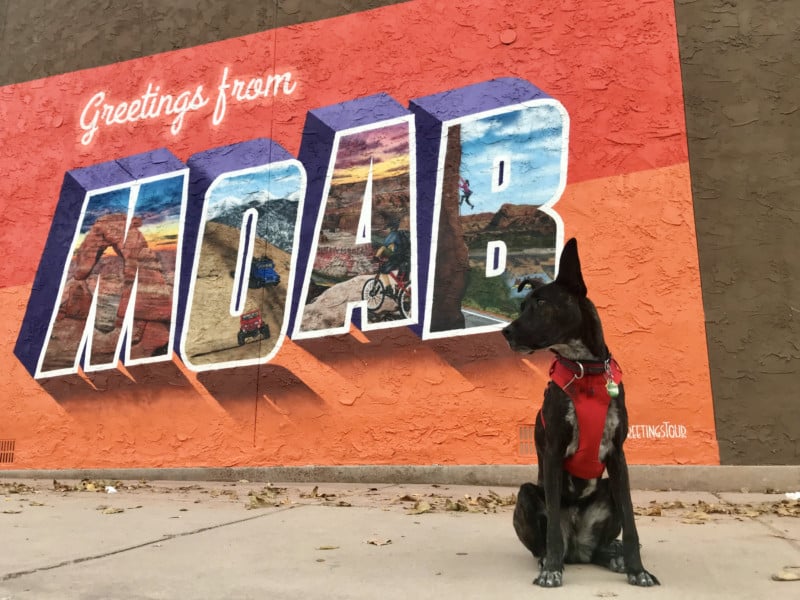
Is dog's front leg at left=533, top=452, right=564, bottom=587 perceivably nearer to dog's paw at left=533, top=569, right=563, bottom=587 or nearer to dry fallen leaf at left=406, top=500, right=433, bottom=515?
dog's paw at left=533, top=569, right=563, bottom=587

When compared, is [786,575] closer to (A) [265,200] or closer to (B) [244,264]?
(B) [244,264]

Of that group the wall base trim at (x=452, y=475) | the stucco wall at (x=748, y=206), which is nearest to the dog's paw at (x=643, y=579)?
the wall base trim at (x=452, y=475)

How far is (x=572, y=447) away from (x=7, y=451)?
7.42m

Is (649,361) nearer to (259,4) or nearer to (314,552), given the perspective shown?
(314,552)

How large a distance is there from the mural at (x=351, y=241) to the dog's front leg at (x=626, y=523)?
3278mm

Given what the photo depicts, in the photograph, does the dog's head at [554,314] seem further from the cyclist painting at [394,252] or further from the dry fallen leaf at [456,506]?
the cyclist painting at [394,252]

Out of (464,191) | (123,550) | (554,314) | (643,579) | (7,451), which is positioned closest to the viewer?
(643,579)

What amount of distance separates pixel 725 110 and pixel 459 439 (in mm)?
4054

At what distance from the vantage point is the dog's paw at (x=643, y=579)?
264 centimetres

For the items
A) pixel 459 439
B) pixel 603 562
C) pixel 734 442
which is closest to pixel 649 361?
pixel 734 442

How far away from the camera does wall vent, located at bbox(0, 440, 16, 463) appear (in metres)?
7.68

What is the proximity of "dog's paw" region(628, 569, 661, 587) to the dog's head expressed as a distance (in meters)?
0.99

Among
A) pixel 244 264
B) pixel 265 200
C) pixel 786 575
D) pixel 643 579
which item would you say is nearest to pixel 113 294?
pixel 244 264

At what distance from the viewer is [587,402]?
272cm
